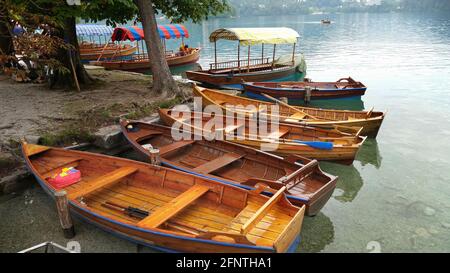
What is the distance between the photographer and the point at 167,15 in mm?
15352

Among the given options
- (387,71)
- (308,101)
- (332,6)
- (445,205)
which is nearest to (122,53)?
(308,101)

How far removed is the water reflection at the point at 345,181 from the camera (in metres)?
9.15

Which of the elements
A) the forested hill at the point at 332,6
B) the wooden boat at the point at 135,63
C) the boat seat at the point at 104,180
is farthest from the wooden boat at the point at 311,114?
the forested hill at the point at 332,6

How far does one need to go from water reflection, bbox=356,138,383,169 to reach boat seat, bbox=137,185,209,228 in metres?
6.77

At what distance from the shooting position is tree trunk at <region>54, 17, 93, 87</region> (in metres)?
14.1

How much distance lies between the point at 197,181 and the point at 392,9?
145771 mm

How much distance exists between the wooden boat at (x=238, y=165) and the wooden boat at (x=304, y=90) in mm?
8382

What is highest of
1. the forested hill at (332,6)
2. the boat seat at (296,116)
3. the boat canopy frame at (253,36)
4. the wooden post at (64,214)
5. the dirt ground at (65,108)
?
the forested hill at (332,6)

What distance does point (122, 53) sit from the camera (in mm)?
30969

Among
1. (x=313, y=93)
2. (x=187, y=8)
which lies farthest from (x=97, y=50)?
(x=313, y=93)

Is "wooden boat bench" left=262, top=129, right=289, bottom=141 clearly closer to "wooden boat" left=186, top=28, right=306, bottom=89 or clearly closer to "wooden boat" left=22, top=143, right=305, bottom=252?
"wooden boat" left=22, top=143, right=305, bottom=252

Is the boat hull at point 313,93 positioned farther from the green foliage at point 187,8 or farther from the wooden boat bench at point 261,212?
the wooden boat bench at point 261,212

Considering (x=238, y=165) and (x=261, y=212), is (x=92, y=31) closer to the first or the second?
(x=238, y=165)

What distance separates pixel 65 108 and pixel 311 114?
955cm
